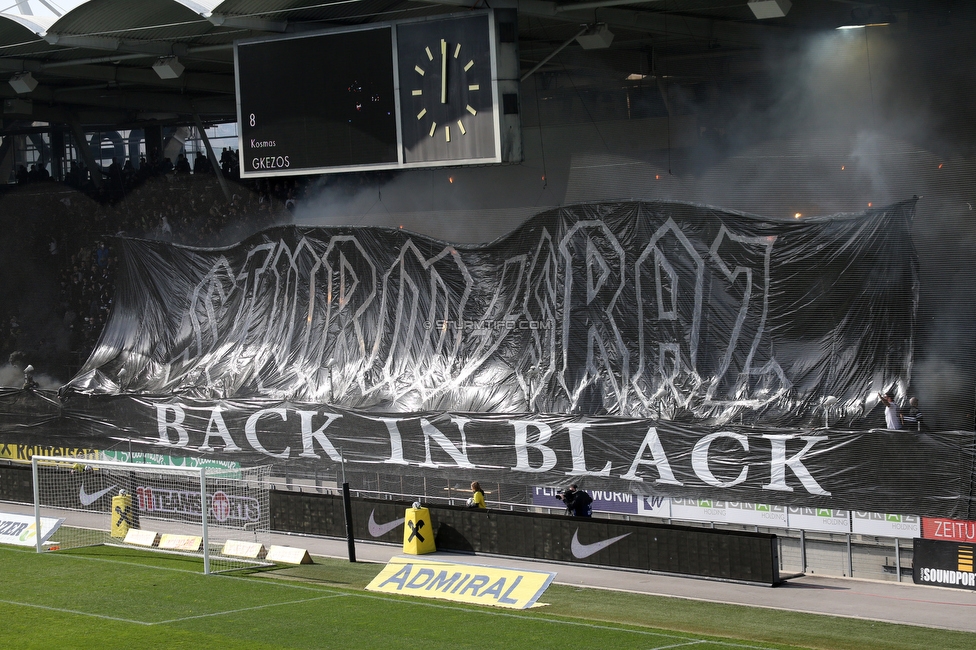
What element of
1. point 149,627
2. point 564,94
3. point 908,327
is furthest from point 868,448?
point 149,627

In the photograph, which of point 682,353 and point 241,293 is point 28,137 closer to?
point 241,293

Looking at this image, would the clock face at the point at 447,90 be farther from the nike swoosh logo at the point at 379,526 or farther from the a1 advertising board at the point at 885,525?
the a1 advertising board at the point at 885,525

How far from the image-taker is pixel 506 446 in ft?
70.2

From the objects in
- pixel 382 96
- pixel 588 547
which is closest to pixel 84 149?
pixel 382 96

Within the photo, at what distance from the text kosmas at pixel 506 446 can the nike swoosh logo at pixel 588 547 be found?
2.85 metres

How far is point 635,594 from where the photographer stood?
1530 centimetres

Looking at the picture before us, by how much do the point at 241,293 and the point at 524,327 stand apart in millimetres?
7499

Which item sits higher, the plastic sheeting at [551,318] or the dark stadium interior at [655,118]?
the dark stadium interior at [655,118]

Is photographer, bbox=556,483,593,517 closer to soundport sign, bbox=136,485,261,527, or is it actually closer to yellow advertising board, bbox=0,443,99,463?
soundport sign, bbox=136,485,261,527

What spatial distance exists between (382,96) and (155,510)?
326 inches

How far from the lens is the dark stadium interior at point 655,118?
59.0 feet

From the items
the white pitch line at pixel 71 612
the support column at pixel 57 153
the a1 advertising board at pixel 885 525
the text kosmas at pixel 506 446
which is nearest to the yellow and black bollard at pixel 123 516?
the text kosmas at pixel 506 446

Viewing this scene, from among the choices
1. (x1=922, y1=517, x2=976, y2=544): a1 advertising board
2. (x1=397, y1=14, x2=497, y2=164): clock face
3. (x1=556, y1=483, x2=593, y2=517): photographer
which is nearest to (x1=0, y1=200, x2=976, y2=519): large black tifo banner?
(x1=922, y1=517, x2=976, y2=544): a1 advertising board

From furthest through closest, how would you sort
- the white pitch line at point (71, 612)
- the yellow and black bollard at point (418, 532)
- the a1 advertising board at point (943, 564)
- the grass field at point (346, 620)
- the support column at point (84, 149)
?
the support column at point (84, 149)
the yellow and black bollard at point (418, 532)
the a1 advertising board at point (943, 564)
the white pitch line at point (71, 612)
the grass field at point (346, 620)
